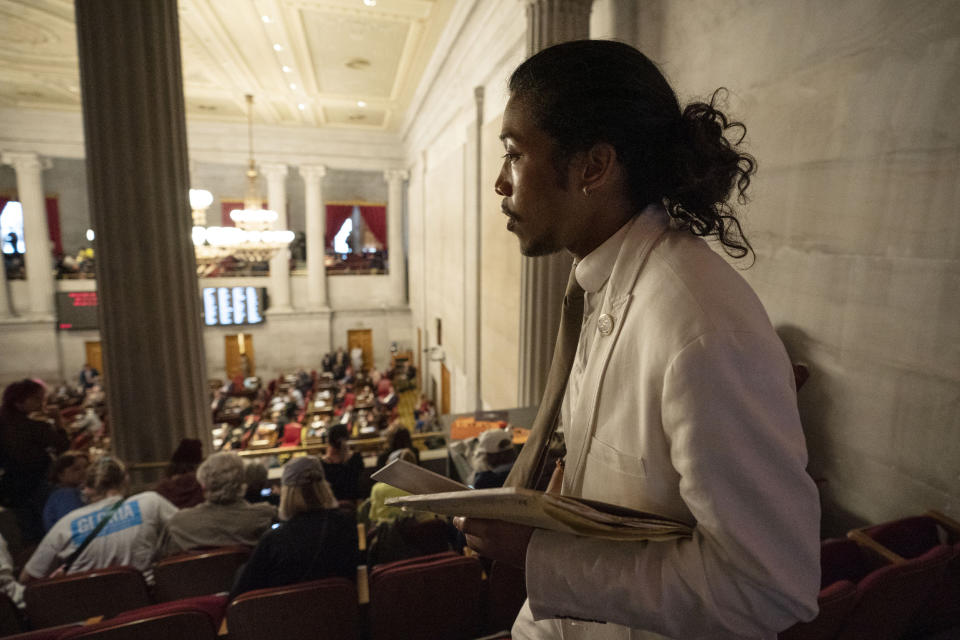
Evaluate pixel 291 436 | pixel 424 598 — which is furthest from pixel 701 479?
pixel 291 436

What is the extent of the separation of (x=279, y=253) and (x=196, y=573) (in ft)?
51.5

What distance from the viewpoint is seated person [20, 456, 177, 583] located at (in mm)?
2553

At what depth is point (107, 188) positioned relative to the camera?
348 centimetres

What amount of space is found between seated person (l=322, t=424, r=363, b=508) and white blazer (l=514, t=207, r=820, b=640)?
352 cm

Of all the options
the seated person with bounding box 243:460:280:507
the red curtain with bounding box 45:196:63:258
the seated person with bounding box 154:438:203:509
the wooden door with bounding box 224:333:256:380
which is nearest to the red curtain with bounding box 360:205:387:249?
the wooden door with bounding box 224:333:256:380

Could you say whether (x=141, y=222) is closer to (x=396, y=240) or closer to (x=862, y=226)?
(x=862, y=226)

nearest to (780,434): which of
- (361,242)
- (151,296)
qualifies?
(151,296)

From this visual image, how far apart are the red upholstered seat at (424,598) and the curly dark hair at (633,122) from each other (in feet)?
6.31

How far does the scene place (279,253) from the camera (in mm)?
16688

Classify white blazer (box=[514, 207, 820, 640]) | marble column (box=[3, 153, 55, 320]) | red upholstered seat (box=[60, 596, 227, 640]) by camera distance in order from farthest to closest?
1. marble column (box=[3, 153, 55, 320])
2. red upholstered seat (box=[60, 596, 227, 640])
3. white blazer (box=[514, 207, 820, 640])

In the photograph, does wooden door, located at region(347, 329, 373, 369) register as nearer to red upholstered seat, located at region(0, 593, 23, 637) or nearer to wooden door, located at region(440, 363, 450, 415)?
wooden door, located at region(440, 363, 450, 415)

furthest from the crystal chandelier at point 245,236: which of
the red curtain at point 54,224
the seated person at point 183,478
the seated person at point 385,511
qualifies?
the red curtain at point 54,224

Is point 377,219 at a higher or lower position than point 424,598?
higher

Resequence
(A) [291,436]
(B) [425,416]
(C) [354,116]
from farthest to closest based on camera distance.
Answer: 1. (C) [354,116]
2. (B) [425,416]
3. (A) [291,436]
